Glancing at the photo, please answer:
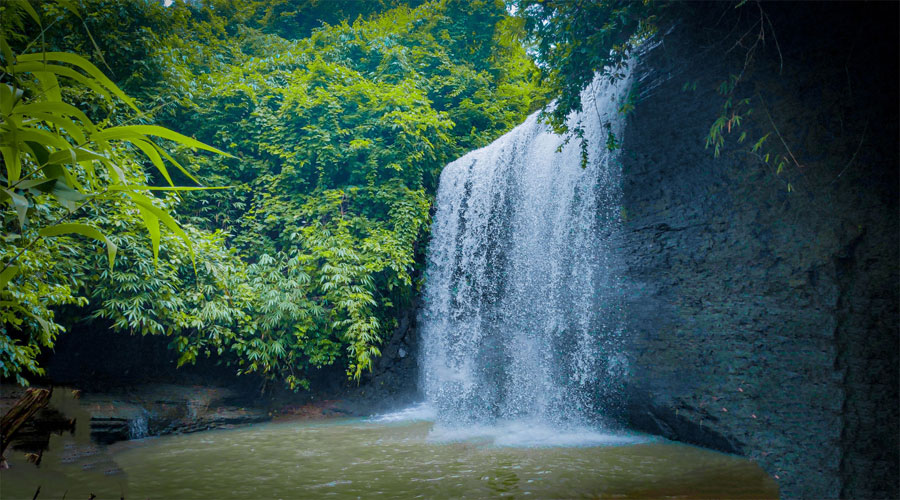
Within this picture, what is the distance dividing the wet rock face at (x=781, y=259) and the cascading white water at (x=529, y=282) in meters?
0.48

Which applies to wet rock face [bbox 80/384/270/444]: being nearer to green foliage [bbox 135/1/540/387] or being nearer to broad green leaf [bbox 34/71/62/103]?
green foliage [bbox 135/1/540/387]

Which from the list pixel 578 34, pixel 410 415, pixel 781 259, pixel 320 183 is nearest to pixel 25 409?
pixel 578 34

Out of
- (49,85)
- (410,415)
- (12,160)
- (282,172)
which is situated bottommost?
(410,415)

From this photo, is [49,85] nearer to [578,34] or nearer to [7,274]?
[7,274]

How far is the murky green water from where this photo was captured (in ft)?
13.3

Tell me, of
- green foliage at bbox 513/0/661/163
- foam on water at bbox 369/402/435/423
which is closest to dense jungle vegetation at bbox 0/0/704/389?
green foliage at bbox 513/0/661/163

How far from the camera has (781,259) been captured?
452cm

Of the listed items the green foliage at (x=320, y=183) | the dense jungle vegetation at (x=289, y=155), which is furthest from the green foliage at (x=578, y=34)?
the green foliage at (x=320, y=183)

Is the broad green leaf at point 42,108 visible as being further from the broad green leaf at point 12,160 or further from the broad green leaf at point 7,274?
the broad green leaf at point 7,274

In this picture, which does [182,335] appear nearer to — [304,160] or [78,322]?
[78,322]

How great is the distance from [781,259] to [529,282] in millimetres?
3481

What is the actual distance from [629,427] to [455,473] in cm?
283

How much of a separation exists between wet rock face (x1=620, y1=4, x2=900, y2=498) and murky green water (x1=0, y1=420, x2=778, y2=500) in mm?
639

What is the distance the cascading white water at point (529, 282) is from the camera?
6.49 meters
